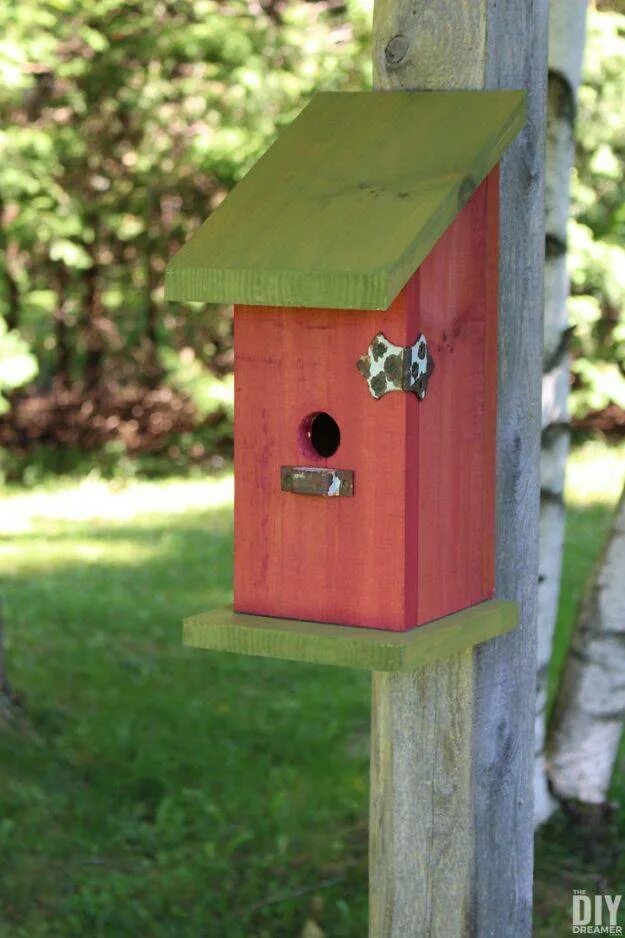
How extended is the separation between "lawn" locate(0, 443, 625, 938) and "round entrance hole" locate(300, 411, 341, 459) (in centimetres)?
170

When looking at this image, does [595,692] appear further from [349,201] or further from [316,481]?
[349,201]

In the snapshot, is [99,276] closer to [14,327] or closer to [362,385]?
[14,327]

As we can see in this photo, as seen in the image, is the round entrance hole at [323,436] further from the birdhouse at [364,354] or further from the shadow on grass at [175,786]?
the shadow on grass at [175,786]

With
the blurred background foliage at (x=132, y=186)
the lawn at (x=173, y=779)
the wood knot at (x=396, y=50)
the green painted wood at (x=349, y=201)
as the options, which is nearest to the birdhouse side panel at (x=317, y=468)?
the green painted wood at (x=349, y=201)

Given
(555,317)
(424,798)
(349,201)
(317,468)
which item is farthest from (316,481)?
(555,317)

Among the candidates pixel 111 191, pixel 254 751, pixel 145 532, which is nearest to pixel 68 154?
pixel 111 191

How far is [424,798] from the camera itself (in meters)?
2.49

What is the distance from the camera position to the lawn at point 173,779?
12.4 ft

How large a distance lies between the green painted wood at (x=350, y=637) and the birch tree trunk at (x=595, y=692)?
1433 mm

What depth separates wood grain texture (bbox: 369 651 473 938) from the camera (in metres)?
2.44

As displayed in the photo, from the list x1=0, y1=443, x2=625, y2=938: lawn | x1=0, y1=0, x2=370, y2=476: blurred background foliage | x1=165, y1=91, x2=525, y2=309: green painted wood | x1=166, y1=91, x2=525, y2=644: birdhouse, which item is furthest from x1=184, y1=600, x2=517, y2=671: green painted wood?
x1=0, y1=0, x2=370, y2=476: blurred background foliage

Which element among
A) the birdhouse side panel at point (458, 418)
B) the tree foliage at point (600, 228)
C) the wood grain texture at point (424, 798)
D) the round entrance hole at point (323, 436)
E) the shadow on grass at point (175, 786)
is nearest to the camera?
the birdhouse side panel at point (458, 418)

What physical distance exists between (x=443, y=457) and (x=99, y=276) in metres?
7.28

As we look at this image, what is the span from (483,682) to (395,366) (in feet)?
1.91
